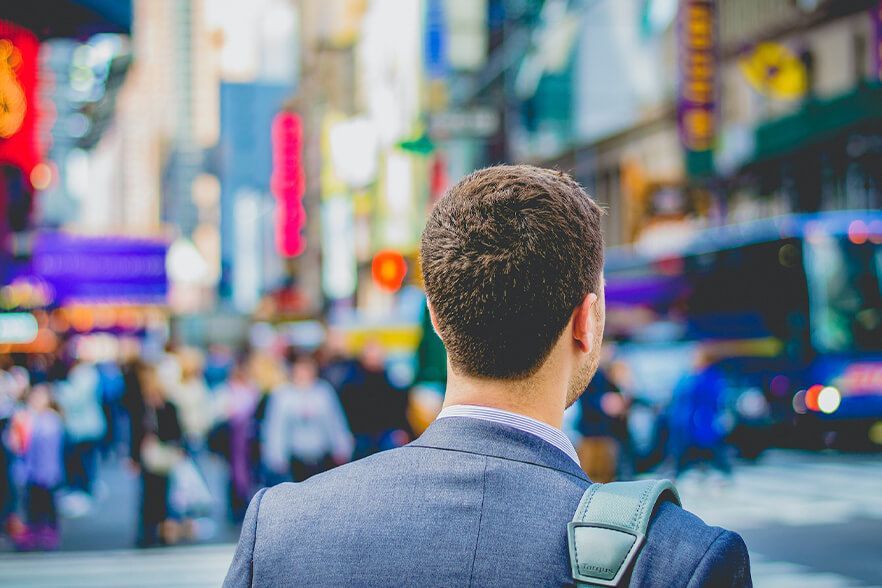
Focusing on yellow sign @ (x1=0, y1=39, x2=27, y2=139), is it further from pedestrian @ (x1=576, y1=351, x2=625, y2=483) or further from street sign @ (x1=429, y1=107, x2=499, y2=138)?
pedestrian @ (x1=576, y1=351, x2=625, y2=483)

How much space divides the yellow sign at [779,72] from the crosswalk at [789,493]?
46.7 feet

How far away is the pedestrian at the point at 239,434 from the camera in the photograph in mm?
14461

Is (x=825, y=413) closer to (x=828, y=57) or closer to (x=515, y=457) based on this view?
(x=828, y=57)

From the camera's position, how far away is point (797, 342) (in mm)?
20125

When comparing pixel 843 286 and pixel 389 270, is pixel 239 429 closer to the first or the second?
pixel 389 270

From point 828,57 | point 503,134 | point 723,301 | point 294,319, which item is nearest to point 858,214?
point 723,301

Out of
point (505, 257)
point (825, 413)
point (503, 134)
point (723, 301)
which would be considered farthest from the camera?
point (723, 301)

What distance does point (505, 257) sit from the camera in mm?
1834

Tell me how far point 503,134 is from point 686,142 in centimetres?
852

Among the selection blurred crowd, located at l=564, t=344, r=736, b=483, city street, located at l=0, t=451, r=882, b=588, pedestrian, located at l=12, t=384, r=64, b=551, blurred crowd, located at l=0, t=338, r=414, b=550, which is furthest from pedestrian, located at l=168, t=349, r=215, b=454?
blurred crowd, located at l=564, t=344, r=736, b=483

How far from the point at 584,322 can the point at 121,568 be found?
975 centimetres

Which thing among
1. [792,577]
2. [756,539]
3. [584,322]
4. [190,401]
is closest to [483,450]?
[584,322]

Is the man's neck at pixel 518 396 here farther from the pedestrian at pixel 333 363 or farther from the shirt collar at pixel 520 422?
the pedestrian at pixel 333 363

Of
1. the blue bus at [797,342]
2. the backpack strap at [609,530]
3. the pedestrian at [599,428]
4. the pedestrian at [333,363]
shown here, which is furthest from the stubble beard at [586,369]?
the blue bus at [797,342]
